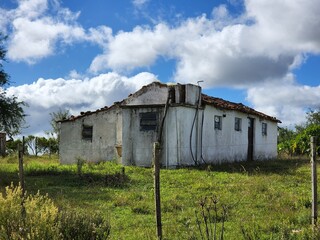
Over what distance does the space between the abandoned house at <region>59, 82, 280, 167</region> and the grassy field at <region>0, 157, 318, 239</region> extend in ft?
6.72

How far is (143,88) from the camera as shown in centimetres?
2314

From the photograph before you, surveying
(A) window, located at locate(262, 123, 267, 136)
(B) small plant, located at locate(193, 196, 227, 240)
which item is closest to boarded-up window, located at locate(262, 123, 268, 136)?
(A) window, located at locate(262, 123, 267, 136)

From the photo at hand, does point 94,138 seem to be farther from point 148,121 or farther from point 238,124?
point 238,124

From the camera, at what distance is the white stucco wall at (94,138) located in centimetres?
2517

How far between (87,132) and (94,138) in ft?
2.30

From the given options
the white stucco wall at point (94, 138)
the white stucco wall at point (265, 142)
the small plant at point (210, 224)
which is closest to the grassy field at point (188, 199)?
the small plant at point (210, 224)

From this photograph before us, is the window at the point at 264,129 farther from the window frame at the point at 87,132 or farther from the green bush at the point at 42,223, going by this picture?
the green bush at the point at 42,223

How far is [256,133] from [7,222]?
977 inches

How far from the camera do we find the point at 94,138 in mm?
25969

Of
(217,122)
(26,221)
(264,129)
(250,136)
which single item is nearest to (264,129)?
(264,129)

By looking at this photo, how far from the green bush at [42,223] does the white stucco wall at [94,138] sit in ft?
57.9

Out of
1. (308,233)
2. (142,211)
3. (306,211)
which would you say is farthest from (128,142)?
(308,233)

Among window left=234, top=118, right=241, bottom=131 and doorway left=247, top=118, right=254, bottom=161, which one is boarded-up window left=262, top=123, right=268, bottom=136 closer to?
doorway left=247, top=118, right=254, bottom=161

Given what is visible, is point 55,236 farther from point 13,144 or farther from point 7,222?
point 13,144
